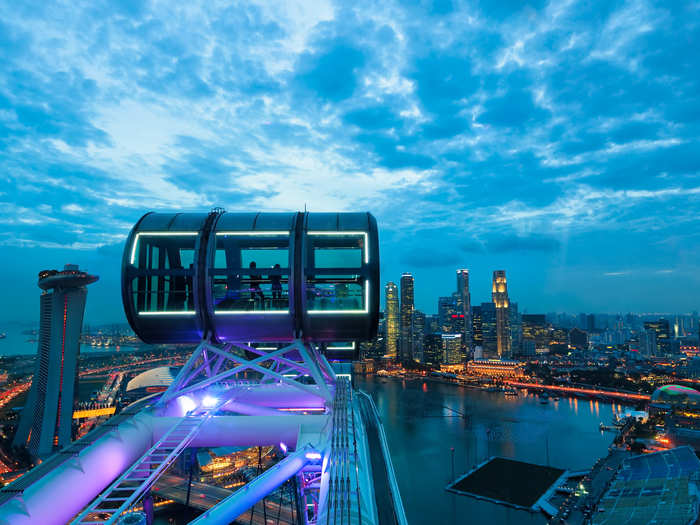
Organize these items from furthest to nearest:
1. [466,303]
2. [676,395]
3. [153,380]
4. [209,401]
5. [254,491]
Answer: [466,303]
[676,395]
[153,380]
[209,401]
[254,491]

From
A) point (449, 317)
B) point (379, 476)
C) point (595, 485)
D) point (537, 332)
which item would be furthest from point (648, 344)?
point (379, 476)

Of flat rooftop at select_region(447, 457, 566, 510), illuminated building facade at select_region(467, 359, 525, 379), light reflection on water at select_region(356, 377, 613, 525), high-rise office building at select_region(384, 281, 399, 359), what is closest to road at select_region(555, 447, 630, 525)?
light reflection on water at select_region(356, 377, 613, 525)

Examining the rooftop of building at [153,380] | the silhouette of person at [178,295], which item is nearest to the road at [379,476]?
the silhouette of person at [178,295]

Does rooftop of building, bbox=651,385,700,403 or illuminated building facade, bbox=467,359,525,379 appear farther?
illuminated building facade, bbox=467,359,525,379

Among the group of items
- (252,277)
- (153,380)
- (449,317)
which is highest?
A: (252,277)

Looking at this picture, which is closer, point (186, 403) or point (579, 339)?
point (186, 403)

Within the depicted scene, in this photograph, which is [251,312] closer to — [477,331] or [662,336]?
[477,331]

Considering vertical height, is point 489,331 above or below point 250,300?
below

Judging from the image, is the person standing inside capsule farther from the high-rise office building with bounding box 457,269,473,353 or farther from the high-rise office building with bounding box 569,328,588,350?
the high-rise office building with bounding box 569,328,588,350
